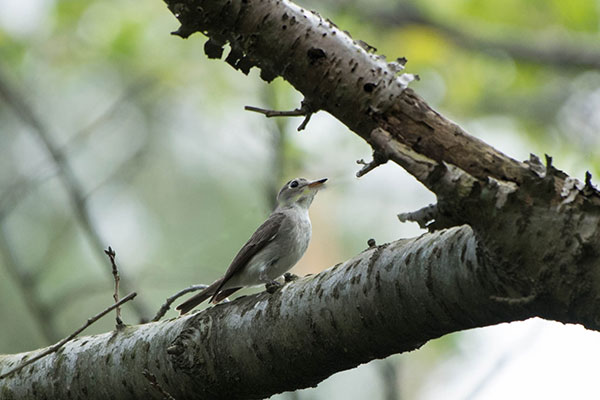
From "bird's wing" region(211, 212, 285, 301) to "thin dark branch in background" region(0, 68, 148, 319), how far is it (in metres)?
0.76

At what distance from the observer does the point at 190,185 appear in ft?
44.7

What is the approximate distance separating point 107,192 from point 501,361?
520 centimetres

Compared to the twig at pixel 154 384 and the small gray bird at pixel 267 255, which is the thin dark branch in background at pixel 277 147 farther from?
the twig at pixel 154 384

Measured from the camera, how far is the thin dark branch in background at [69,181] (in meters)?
5.38

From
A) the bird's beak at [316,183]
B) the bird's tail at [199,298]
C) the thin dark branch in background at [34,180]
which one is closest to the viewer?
the bird's tail at [199,298]

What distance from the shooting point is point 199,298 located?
4.98 m

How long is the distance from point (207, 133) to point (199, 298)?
3374 millimetres

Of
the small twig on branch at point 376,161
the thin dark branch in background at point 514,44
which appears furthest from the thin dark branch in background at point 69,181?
the thin dark branch in background at point 514,44

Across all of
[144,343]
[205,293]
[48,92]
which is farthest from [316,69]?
[48,92]

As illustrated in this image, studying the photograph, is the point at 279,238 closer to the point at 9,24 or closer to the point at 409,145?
the point at 409,145

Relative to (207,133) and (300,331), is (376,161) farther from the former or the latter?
(207,133)

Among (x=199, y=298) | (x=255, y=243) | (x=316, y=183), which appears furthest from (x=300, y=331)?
(x=316, y=183)

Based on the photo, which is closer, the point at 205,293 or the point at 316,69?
the point at 316,69

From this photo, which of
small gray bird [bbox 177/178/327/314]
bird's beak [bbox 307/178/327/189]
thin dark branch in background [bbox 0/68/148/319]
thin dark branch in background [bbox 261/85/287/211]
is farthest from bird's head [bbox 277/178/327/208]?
thin dark branch in background [bbox 0/68/148/319]
